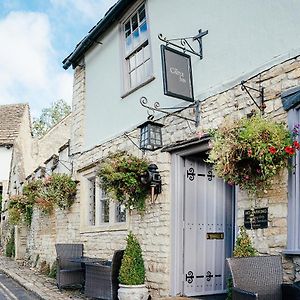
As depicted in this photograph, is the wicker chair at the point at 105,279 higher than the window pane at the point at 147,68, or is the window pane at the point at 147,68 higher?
the window pane at the point at 147,68

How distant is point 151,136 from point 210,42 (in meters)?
1.75

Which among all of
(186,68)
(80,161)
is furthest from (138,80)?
(80,161)

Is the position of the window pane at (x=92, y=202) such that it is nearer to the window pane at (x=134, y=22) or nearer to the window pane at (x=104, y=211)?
the window pane at (x=104, y=211)

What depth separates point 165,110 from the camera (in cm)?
785

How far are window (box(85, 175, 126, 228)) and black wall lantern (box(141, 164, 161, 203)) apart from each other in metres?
1.51

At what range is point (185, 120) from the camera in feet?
24.4

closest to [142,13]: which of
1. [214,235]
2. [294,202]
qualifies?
[214,235]

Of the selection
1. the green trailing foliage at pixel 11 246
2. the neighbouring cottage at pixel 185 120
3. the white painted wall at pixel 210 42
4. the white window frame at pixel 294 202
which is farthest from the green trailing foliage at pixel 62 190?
the green trailing foliage at pixel 11 246

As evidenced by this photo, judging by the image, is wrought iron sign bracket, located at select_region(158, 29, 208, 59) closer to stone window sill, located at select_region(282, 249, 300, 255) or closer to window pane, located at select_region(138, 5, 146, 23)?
window pane, located at select_region(138, 5, 146, 23)

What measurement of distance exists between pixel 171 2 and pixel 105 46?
2710mm

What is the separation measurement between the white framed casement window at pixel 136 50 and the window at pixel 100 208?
2.11m

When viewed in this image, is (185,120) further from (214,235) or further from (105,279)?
(105,279)

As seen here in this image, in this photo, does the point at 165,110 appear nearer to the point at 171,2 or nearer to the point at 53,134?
the point at 171,2

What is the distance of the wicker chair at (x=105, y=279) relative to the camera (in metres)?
7.90
